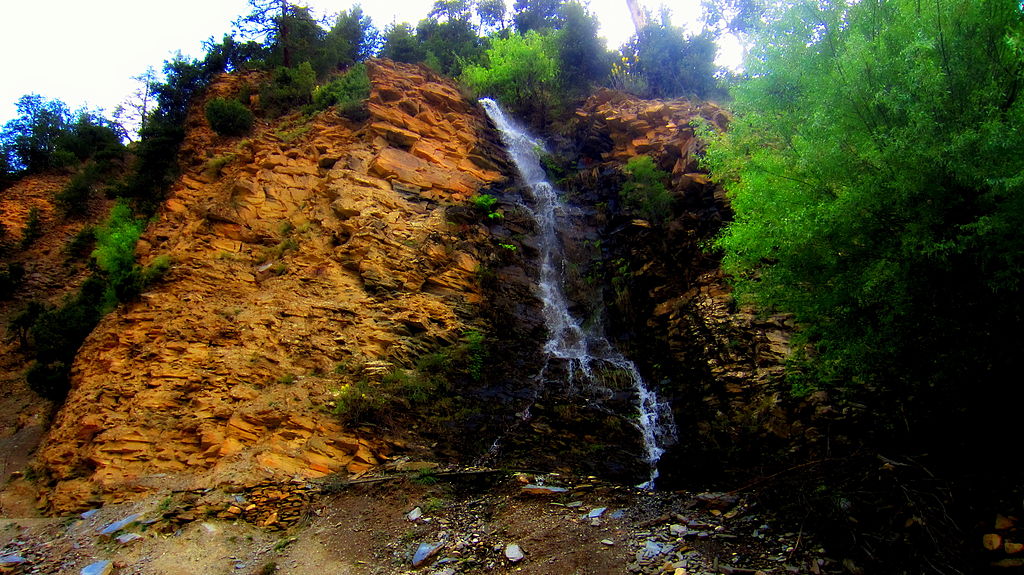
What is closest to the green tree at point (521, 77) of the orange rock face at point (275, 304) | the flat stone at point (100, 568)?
the orange rock face at point (275, 304)

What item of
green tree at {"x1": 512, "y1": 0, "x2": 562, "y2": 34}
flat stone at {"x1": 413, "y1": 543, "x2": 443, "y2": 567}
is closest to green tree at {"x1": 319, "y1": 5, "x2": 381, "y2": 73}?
green tree at {"x1": 512, "y1": 0, "x2": 562, "y2": 34}

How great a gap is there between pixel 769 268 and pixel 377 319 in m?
9.39

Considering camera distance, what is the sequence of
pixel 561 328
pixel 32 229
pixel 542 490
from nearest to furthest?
pixel 542 490 → pixel 561 328 → pixel 32 229

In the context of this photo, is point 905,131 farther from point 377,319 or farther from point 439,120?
point 439,120

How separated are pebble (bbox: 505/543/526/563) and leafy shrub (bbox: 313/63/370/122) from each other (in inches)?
625

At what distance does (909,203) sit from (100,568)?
1157 cm

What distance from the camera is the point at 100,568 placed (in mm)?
6730

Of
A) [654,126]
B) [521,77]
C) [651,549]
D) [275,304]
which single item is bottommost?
[651,549]

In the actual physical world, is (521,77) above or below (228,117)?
above

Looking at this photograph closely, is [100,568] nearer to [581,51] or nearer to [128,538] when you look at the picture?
[128,538]

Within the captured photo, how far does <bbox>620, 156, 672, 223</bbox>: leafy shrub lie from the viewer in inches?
612

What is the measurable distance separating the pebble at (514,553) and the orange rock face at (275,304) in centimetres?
409

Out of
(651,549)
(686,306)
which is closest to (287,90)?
(686,306)

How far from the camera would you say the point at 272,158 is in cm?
1529
